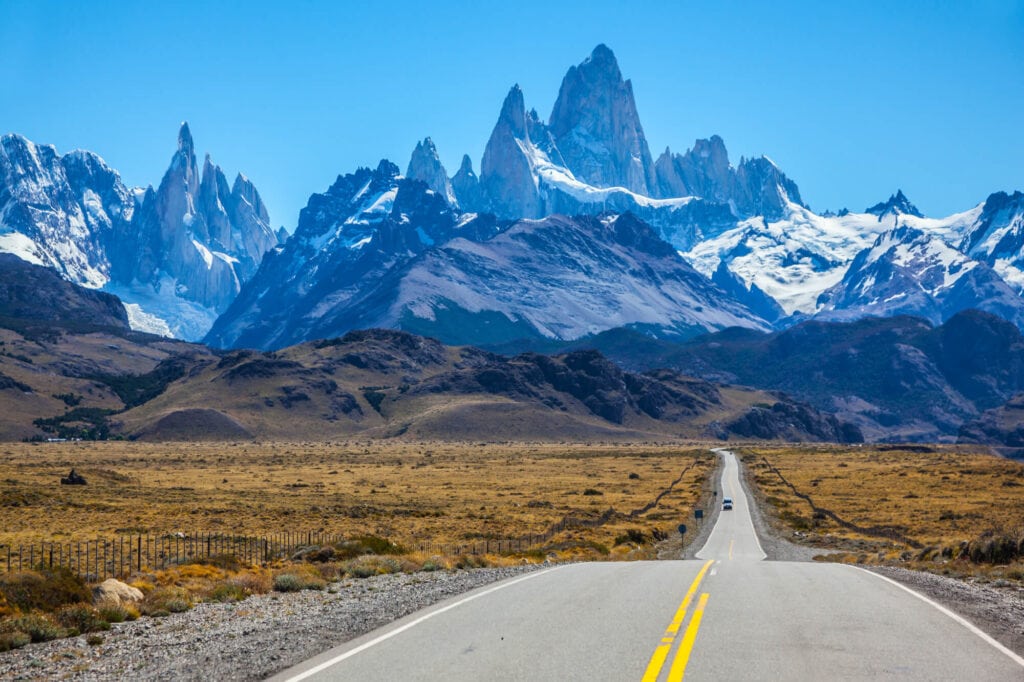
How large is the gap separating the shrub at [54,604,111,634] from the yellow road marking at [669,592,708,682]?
1052 cm

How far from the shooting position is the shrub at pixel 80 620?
18.2 metres

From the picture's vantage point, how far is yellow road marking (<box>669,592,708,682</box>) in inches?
525

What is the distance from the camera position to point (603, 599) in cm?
2128

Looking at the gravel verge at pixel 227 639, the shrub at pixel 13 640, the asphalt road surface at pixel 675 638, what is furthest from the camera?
the shrub at pixel 13 640

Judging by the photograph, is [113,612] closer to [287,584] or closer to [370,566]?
[287,584]

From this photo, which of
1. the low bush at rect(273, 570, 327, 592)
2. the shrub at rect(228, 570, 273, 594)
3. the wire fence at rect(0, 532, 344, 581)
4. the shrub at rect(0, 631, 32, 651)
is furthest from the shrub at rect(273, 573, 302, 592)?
the wire fence at rect(0, 532, 344, 581)

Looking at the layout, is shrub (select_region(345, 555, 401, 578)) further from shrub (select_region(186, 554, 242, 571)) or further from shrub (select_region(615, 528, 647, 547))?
shrub (select_region(615, 528, 647, 547))

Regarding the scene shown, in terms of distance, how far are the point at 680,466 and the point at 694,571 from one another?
12395 cm

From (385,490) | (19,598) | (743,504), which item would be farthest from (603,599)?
(385,490)

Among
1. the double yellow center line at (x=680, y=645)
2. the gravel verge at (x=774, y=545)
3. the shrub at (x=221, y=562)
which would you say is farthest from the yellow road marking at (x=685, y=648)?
the gravel verge at (x=774, y=545)

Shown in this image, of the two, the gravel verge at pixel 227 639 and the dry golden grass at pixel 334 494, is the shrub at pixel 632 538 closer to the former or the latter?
the dry golden grass at pixel 334 494

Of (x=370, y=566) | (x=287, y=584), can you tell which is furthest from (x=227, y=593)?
(x=370, y=566)

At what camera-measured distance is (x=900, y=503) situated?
85.9m

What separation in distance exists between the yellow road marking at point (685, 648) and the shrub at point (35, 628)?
10.7 m
